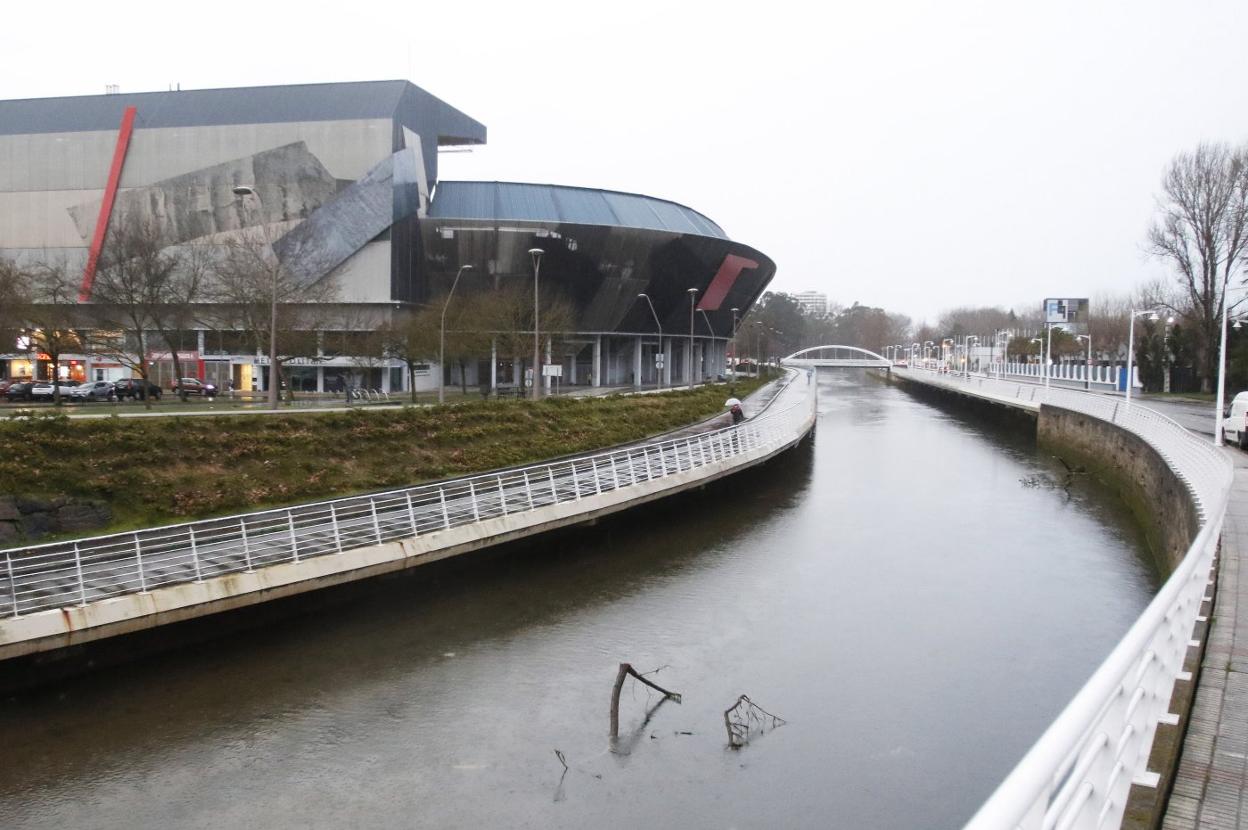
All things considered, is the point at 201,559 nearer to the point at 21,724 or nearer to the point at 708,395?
the point at 21,724

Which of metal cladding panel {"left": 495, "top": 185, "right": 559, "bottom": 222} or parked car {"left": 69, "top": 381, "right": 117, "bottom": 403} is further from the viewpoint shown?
metal cladding panel {"left": 495, "top": 185, "right": 559, "bottom": 222}

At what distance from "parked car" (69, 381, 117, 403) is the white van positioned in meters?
44.0

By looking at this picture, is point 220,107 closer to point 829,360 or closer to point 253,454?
point 253,454

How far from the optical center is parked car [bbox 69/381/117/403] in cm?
4147

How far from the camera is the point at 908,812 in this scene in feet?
32.8

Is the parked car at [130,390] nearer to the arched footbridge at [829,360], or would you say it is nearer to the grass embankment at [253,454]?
→ the grass embankment at [253,454]

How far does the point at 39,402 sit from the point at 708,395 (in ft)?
104

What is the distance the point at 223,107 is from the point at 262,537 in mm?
55685

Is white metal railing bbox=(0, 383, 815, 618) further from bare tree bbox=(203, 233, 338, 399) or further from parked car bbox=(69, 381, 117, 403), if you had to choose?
parked car bbox=(69, 381, 117, 403)

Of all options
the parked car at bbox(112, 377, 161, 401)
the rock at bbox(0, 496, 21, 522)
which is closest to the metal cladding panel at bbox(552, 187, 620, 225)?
the parked car at bbox(112, 377, 161, 401)

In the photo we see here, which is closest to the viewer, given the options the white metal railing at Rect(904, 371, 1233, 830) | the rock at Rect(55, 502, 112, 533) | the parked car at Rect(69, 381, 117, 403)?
the white metal railing at Rect(904, 371, 1233, 830)

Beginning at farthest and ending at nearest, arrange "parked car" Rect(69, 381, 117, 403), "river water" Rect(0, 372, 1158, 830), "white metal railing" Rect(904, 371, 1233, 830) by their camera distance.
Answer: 1. "parked car" Rect(69, 381, 117, 403)
2. "river water" Rect(0, 372, 1158, 830)
3. "white metal railing" Rect(904, 371, 1233, 830)

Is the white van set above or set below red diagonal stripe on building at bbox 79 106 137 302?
below

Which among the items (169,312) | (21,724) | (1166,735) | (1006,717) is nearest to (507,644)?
(21,724)
